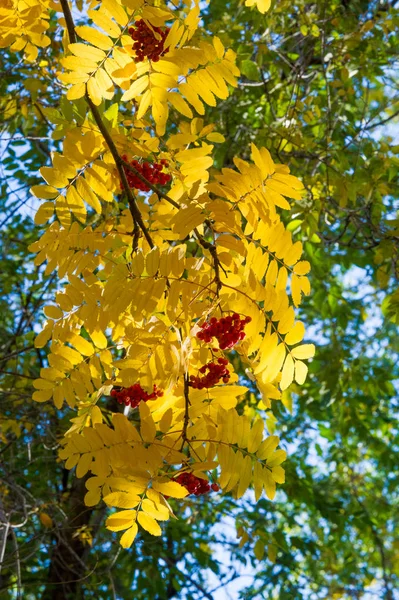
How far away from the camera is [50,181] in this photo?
1881mm

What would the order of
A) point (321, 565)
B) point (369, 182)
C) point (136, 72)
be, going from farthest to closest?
1. point (321, 565)
2. point (369, 182)
3. point (136, 72)

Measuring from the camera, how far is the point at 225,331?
162 cm

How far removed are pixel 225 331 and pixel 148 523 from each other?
0.46 m

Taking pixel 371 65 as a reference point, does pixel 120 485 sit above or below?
below

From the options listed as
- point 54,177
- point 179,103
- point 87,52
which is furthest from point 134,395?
point 87,52

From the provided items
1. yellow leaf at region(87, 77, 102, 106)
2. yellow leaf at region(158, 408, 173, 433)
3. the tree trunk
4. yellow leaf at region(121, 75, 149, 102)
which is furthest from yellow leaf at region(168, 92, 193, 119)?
the tree trunk

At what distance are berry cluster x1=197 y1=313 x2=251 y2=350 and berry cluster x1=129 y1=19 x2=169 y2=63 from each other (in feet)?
2.18

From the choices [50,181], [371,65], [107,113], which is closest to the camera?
[50,181]

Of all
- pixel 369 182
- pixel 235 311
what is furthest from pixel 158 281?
pixel 369 182

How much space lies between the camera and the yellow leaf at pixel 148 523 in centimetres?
155

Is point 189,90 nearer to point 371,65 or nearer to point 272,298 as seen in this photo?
point 272,298

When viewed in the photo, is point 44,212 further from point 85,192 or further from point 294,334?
point 294,334

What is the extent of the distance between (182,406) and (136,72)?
838mm

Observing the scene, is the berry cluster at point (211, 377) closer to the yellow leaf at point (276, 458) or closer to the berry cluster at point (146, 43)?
the yellow leaf at point (276, 458)
